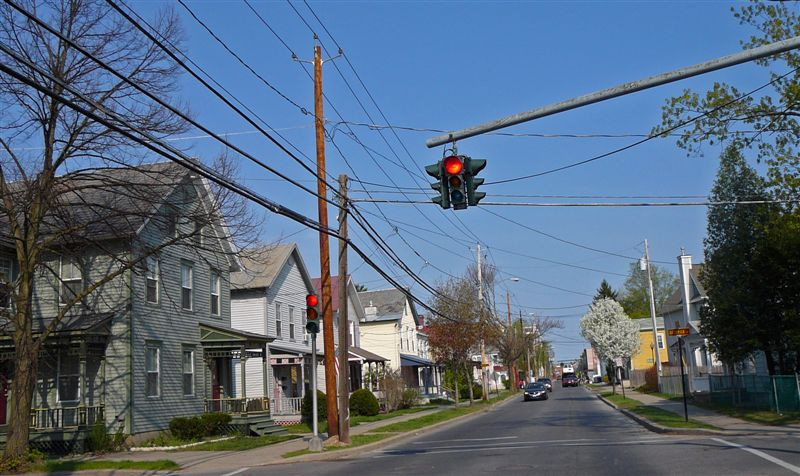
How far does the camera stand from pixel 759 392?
2850 cm

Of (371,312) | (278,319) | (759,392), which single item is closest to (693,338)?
(371,312)

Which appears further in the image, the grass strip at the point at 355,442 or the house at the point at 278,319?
the house at the point at 278,319

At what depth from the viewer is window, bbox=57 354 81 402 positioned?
A: 26.0m

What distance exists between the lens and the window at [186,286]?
99.5 ft

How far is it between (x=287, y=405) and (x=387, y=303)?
86.5 ft

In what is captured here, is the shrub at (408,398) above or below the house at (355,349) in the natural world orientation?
below

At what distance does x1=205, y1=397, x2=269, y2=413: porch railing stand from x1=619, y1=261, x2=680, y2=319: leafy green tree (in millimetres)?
90764

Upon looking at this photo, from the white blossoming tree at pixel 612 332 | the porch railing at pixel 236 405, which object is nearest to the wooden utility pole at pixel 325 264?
the porch railing at pixel 236 405

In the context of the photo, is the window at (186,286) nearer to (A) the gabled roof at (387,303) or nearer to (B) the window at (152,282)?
(B) the window at (152,282)

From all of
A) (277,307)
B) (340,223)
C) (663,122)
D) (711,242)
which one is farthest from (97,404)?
(711,242)

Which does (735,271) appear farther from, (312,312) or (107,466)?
(107,466)

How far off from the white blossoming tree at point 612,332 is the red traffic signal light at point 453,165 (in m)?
46.9

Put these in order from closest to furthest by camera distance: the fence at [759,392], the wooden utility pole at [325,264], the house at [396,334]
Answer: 1. the wooden utility pole at [325,264]
2. the fence at [759,392]
3. the house at [396,334]

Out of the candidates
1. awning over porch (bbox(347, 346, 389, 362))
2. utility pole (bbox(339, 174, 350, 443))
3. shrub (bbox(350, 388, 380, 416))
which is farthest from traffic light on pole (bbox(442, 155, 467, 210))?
awning over porch (bbox(347, 346, 389, 362))
